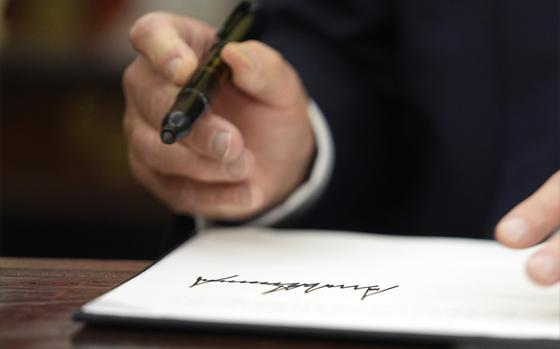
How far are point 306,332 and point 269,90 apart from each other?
9.2 inches

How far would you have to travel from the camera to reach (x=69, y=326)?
26cm

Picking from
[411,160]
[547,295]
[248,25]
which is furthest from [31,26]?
[547,295]

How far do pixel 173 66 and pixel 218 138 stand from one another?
41 millimetres

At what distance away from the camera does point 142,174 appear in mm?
486

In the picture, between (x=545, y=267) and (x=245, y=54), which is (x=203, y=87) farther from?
(x=545, y=267)

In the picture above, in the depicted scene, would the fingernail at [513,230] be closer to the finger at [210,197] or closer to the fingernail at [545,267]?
the fingernail at [545,267]

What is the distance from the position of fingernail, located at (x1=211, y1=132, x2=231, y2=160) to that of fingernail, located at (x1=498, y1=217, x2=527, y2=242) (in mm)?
155

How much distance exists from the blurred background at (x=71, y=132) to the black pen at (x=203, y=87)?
750 millimetres

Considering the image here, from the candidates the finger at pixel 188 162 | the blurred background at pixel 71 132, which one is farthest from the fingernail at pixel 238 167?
the blurred background at pixel 71 132

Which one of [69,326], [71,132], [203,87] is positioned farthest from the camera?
[71,132]

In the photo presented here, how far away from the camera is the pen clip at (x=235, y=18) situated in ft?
1.47

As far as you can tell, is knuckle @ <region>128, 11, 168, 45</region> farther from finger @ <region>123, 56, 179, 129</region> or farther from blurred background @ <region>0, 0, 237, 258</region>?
blurred background @ <region>0, 0, 237, 258</region>

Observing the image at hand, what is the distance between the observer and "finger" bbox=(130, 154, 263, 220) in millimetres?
467
